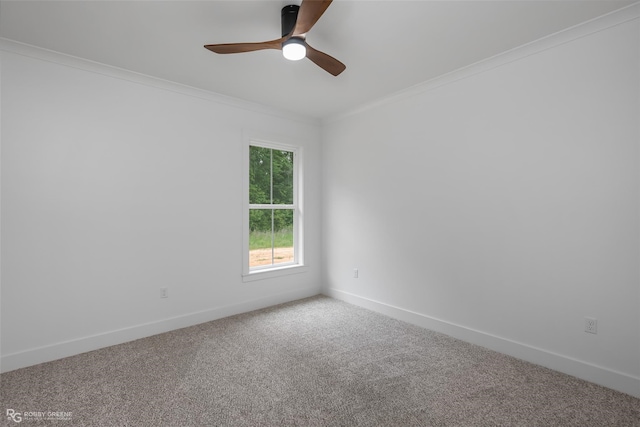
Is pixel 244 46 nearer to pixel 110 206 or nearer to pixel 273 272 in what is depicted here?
pixel 110 206

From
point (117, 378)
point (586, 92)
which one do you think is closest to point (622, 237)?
point (586, 92)

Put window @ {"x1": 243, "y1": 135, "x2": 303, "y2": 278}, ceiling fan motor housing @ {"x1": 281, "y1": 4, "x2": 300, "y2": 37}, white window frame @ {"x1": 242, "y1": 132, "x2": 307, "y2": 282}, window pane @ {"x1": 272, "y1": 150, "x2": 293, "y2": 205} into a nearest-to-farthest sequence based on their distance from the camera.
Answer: ceiling fan motor housing @ {"x1": 281, "y1": 4, "x2": 300, "y2": 37} < white window frame @ {"x1": 242, "y1": 132, "x2": 307, "y2": 282} < window @ {"x1": 243, "y1": 135, "x2": 303, "y2": 278} < window pane @ {"x1": 272, "y1": 150, "x2": 293, "y2": 205}

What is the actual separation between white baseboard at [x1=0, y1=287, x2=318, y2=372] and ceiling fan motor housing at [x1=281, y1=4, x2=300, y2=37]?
289 cm

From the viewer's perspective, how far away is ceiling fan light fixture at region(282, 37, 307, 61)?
2.06 meters

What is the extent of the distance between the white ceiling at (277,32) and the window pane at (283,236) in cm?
176

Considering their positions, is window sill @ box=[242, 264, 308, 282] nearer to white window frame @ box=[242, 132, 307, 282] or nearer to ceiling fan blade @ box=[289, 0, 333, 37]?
white window frame @ box=[242, 132, 307, 282]

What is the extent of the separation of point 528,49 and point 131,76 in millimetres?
3464

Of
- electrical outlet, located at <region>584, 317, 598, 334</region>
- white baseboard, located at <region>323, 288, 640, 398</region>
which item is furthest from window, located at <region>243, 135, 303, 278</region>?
electrical outlet, located at <region>584, 317, 598, 334</region>

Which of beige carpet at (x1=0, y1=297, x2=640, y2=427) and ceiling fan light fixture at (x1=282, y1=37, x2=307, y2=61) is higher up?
ceiling fan light fixture at (x1=282, y1=37, x2=307, y2=61)

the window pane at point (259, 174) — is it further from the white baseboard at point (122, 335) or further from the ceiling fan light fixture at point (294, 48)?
the ceiling fan light fixture at point (294, 48)

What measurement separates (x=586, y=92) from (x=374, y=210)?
218 cm

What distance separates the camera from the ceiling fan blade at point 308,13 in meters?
1.64

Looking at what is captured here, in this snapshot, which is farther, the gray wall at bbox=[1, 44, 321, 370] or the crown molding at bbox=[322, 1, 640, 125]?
the gray wall at bbox=[1, 44, 321, 370]

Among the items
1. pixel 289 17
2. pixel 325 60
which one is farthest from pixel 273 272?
pixel 289 17
